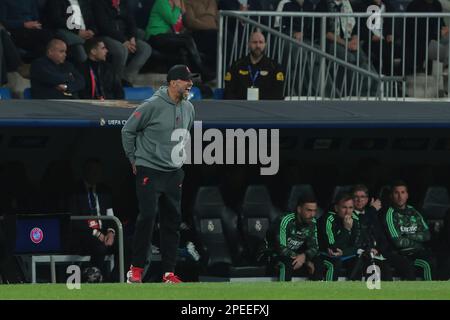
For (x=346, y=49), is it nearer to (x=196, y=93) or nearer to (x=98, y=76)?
(x=196, y=93)

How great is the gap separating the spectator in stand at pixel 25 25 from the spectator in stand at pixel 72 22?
14cm

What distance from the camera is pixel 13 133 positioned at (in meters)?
19.3

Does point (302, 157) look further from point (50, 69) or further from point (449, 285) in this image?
point (449, 285)

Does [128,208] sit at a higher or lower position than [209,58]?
lower

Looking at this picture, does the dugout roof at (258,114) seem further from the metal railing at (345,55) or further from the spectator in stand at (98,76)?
the metal railing at (345,55)

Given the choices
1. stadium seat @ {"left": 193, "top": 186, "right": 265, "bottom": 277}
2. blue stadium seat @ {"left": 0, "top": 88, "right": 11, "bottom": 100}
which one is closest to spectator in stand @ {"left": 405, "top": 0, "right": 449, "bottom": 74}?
stadium seat @ {"left": 193, "top": 186, "right": 265, "bottom": 277}

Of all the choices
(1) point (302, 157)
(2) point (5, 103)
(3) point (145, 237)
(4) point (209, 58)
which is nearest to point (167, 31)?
(4) point (209, 58)

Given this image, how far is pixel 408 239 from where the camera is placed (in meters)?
19.5

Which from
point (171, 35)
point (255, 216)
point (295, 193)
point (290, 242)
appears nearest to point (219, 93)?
point (171, 35)

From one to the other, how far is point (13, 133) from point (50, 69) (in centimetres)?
73

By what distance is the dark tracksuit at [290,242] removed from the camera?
61.9 feet

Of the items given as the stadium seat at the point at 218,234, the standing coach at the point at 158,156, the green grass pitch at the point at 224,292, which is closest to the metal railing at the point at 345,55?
the stadium seat at the point at 218,234

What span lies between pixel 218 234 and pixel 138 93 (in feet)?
7.04

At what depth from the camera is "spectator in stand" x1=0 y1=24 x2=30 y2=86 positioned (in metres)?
20.2
